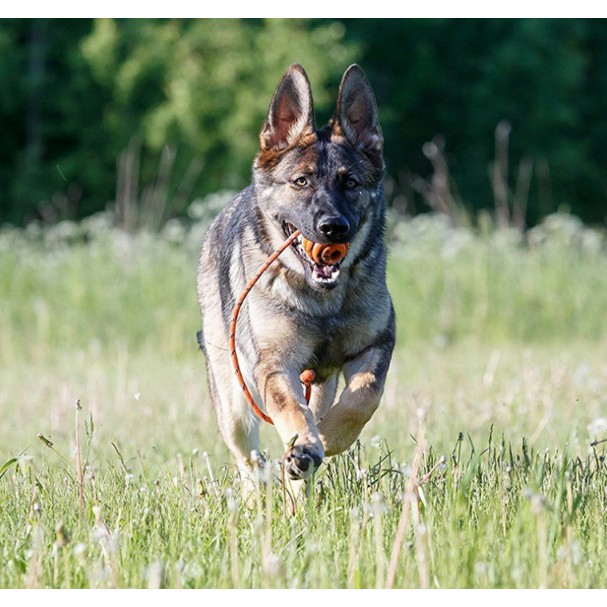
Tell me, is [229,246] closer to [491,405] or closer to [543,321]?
[491,405]

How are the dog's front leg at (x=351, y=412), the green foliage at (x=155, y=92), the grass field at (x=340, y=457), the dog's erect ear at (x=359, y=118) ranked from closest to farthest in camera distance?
the grass field at (x=340, y=457) → the dog's front leg at (x=351, y=412) → the dog's erect ear at (x=359, y=118) → the green foliage at (x=155, y=92)

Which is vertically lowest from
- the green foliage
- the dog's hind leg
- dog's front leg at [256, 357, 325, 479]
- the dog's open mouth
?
dog's front leg at [256, 357, 325, 479]

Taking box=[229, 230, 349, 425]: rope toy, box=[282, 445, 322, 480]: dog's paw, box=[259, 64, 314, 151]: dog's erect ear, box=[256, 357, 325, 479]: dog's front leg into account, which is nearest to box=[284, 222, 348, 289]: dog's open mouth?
box=[229, 230, 349, 425]: rope toy

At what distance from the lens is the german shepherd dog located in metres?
4.64

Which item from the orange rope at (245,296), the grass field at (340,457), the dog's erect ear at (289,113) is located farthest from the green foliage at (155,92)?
the orange rope at (245,296)

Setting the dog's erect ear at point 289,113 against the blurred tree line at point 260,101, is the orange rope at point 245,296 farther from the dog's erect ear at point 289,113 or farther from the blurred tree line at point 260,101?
the blurred tree line at point 260,101

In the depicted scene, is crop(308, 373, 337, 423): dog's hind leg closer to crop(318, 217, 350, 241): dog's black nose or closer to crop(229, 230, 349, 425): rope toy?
crop(229, 230, 349, 425): rope toy

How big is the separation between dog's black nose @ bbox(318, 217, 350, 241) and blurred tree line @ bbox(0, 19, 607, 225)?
66.7 ft

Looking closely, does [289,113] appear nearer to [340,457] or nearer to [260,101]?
[340,457]

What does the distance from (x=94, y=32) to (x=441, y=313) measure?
20704mm

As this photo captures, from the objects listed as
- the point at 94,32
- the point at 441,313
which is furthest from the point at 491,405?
the point at 94,32

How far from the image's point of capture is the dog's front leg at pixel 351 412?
4.50m

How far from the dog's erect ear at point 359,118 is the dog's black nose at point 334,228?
2.28 ft

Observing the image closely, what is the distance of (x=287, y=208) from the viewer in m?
5.02
